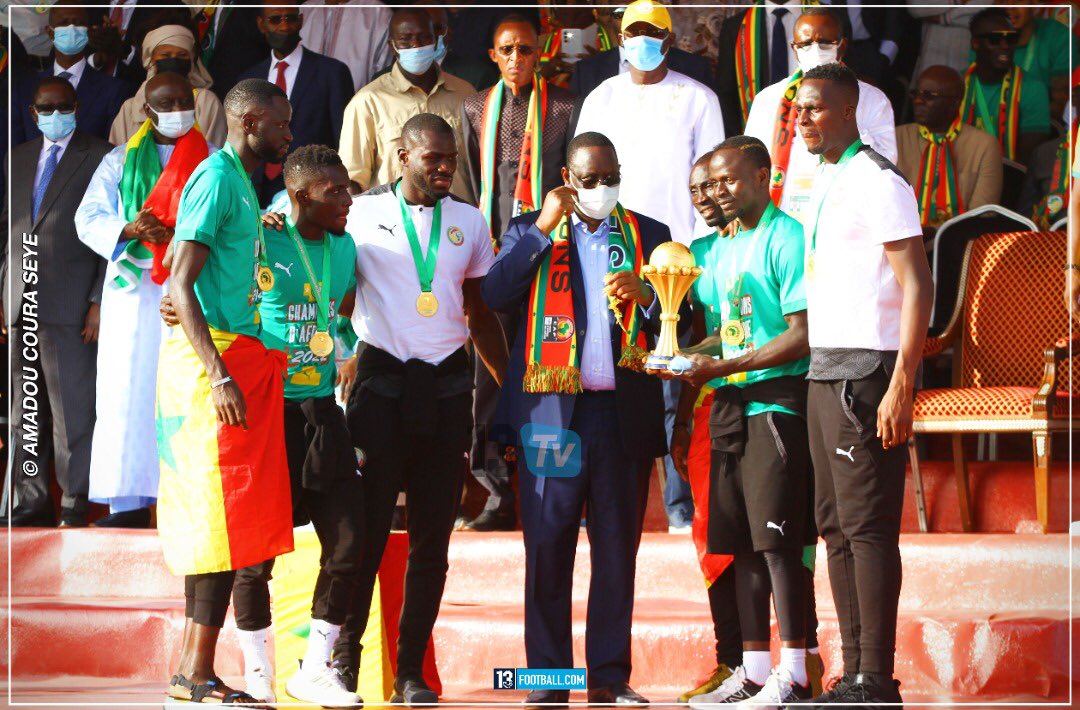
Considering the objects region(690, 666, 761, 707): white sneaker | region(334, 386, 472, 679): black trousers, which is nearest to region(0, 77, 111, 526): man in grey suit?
region(334, 386, 472, 679): black trousers

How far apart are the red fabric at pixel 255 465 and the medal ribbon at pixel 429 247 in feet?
2.35

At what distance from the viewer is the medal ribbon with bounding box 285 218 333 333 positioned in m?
5.22

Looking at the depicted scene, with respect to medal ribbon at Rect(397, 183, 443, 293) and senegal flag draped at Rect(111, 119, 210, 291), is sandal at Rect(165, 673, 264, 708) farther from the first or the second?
senegal flag draped at Rect(111, 119, 210, 291)

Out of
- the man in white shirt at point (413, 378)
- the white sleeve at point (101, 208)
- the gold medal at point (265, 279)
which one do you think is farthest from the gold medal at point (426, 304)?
the white sleeve at point (101, 208)

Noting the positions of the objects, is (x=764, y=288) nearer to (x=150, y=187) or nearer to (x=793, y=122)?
(x=793, y=122)

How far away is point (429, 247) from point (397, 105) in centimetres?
236

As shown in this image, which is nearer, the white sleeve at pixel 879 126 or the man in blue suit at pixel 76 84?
the white sleeve at pixel 879 126

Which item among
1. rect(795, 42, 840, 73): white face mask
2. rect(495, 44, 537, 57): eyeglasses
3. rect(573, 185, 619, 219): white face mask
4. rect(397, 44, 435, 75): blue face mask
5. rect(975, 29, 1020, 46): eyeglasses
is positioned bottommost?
rect(573, 185, 619, 219): white face mask

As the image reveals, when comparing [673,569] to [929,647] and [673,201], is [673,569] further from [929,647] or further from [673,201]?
[673,201]

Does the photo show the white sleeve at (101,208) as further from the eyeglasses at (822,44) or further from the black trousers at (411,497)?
the eyeglasses at (822,44)

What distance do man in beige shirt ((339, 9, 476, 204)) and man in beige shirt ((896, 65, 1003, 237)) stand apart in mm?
2353

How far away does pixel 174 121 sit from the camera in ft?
23.1

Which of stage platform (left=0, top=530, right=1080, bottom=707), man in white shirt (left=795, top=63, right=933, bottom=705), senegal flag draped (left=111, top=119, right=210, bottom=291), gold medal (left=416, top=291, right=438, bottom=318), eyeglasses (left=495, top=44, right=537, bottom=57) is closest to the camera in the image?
man in white shirt (left=795, top=63, right=933, bottom=705)

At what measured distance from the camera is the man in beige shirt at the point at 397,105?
7.61m
